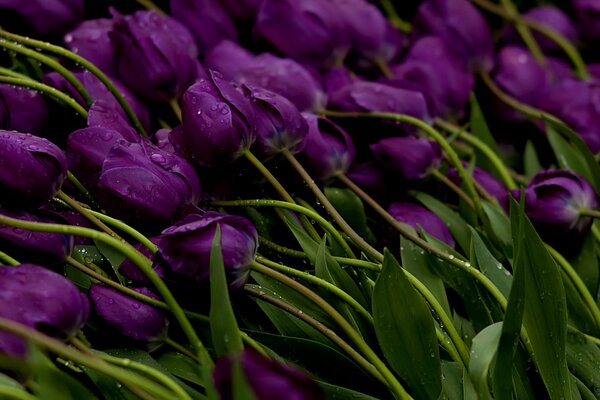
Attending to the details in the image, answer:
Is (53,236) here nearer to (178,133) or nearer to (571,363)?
(178,133)

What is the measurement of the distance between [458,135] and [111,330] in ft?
1.32

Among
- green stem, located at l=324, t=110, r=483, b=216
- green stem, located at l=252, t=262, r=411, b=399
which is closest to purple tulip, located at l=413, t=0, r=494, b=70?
green stem, located at l=324, t=110, r=483, b=216

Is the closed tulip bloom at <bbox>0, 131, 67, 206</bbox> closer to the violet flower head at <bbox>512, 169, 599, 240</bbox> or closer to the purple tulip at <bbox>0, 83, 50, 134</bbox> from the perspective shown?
the purple tulip at <bbox>0, 83, 50, 134</bbox>

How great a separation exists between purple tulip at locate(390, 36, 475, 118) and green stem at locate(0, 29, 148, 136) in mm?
303

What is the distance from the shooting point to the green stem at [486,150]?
0.77 m

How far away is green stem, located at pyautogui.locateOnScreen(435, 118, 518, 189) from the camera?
766mm

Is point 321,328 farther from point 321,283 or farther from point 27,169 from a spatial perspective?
point 27,169

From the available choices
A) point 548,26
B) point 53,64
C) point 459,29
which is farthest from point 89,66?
point 548,26

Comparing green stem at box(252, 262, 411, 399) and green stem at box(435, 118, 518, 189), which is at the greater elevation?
green stem at box(252, 262, 411, 399)

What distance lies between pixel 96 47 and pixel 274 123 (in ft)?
0.71

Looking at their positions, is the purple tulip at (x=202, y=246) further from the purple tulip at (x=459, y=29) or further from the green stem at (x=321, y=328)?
the purple tulip at (x=459, y=29)

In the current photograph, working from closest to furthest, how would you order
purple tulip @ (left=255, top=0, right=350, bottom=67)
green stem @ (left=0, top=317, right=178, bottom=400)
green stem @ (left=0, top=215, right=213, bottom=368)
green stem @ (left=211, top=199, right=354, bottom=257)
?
→ green stem @ (left=0, top=317, right=178, bottom=400), green stem @ (left=0, top=215, right=213, bottom=368), green stem @ (left=211, top=199, right=354, bottom=257), purple tulip @ (left=255, top=0, right=350, bottom=67)

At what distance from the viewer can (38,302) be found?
46 cm

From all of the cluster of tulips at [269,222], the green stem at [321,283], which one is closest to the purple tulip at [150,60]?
the cluster of tulips at [269,222]
